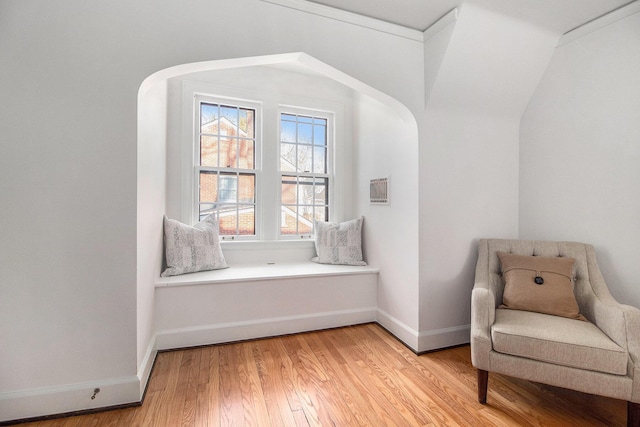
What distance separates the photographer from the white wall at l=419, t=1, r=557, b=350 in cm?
224

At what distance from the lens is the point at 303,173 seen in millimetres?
3402

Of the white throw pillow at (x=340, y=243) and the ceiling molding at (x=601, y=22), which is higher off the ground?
the ceiling molding at (x=601, y=22)

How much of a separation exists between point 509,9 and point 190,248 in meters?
3.08

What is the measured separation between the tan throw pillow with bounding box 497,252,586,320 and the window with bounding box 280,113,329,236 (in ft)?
6.56

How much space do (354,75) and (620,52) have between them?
1836 millimetres

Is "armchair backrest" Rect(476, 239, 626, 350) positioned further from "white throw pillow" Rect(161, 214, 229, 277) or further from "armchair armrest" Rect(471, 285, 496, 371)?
"white throw pillow" Rect(161, 214, 229, 277)

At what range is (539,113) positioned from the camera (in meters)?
2.50

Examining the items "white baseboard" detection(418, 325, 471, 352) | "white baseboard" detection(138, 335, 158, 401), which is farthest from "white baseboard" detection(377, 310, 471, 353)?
"white baseboard" detection(138, 335, 158, 401)

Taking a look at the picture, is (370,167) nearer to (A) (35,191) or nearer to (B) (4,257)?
(A) (35,191)

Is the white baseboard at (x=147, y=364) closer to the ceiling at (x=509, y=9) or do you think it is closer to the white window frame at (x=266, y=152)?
the white window frame at (x=266, y=152)

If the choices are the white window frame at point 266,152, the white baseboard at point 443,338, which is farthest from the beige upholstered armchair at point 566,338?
the white window frame at point 266,152

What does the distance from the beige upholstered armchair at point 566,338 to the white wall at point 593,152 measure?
0.66 feet

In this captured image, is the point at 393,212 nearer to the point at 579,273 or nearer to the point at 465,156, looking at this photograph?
the point at 465,156

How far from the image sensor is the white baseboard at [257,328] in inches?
92.7
